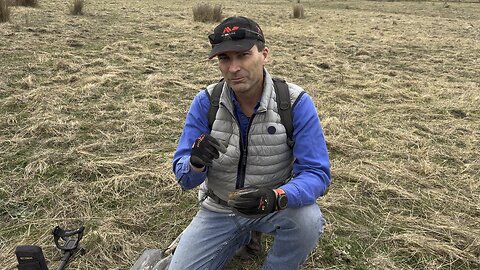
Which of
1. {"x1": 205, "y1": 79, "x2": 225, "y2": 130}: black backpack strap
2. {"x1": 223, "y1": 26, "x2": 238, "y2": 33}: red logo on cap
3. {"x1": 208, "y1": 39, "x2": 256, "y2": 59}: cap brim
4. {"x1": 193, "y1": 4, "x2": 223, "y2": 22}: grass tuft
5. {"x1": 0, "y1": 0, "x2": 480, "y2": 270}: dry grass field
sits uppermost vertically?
{"x1": 223, "y1": 26, "x2": 238, "y2": 33}: red logo on cap

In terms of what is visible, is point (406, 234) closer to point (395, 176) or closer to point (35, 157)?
point (395, 176)

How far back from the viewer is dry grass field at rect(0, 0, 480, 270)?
316 centimetres

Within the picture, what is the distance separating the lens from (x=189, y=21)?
14.0 meters

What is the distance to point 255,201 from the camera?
85.2 inches

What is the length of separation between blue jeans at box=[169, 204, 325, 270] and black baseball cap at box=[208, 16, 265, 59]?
3.22 feet

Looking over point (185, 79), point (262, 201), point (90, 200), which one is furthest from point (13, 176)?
point (185, 79)

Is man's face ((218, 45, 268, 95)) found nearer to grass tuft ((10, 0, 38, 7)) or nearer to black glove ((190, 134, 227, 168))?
black glove ((190, 134, 227, 168))

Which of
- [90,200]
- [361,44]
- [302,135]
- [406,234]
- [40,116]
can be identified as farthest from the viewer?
[361,44]

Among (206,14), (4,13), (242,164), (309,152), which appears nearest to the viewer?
(309,152)

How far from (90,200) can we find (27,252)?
1144 millimetres

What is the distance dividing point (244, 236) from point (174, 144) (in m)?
2.15

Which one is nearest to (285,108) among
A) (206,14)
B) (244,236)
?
(244,236)

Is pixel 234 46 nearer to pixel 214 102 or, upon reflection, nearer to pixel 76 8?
pixel 214 102

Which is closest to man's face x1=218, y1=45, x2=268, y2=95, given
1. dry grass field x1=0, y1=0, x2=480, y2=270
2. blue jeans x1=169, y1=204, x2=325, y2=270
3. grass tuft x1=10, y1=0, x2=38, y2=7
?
blue jeans x1=169, y1=204, x2=325, y2=270
